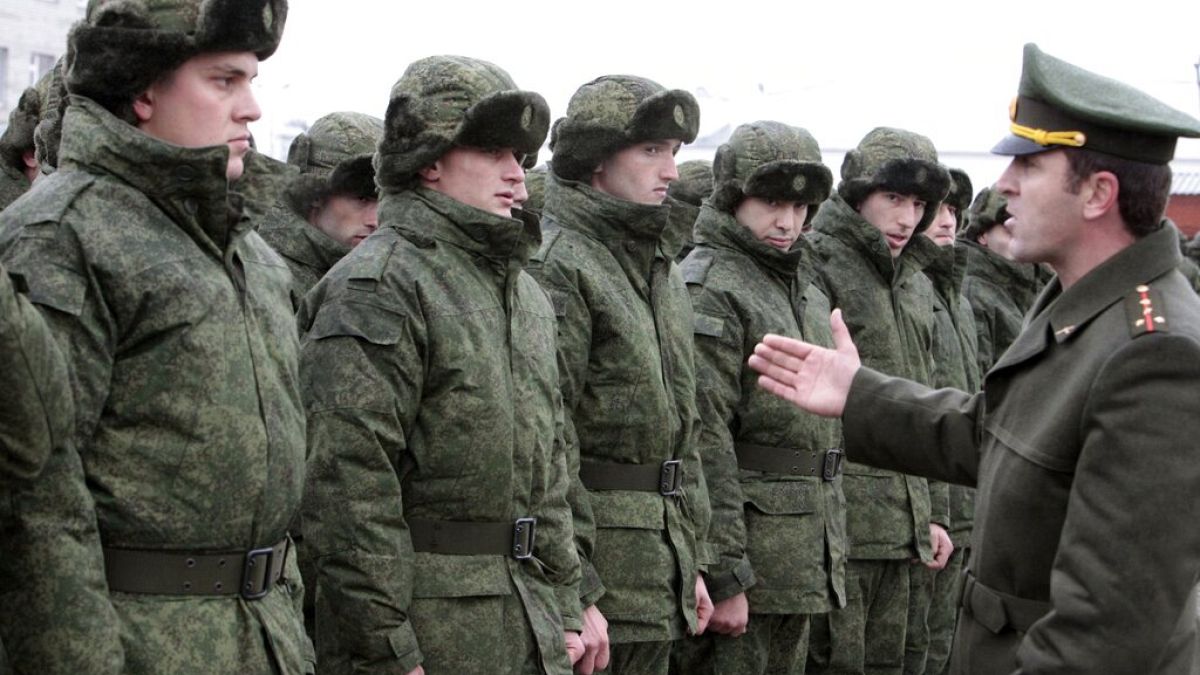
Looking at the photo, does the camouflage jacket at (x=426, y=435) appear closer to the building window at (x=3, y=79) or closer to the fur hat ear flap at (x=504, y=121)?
the fur hat ear flap at (x=504, y=121)

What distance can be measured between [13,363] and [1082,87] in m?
2.42

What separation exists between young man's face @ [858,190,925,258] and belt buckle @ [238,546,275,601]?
4.93m

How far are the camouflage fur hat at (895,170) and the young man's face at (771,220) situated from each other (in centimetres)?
110

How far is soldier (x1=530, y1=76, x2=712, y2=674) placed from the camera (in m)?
6.17

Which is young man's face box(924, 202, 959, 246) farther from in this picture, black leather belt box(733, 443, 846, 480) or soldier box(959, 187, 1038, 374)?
black leather belt box(733, 443, 846, 480)

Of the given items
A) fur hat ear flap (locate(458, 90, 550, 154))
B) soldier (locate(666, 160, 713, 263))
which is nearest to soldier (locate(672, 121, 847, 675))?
soldier (locate(666, 160, 713, 263))

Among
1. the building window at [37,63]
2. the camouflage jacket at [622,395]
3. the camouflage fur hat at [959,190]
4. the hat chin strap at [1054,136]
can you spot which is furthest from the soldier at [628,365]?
the building window at [37,63]

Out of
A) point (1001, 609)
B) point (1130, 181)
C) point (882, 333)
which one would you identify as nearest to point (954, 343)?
point (882, 333)

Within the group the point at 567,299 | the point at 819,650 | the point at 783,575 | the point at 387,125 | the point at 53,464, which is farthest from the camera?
the point at 819,650

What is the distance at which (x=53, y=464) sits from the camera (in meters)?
3.61

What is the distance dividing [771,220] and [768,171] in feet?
0.72

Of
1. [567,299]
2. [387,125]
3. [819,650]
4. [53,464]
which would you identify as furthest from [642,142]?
[53,464]

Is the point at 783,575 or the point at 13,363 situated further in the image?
the point at 783,575

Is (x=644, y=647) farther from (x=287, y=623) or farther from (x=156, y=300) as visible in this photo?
(x=156, y=300)
